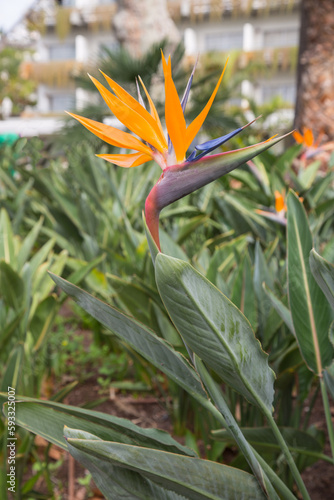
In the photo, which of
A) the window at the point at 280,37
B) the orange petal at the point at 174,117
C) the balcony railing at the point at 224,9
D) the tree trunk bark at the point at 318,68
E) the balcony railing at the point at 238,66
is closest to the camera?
the orange petal at the point at 174,117

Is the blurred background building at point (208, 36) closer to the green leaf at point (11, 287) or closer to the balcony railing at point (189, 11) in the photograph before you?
the balcony railing at point (189, 11)

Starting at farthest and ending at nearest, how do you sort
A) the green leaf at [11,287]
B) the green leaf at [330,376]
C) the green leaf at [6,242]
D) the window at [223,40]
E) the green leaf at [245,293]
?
the window at [223,40] → the green leaf at [6,242] → the green leaf at [11,287] → the green leaf at [245,293] → the green leaf at [330,376]

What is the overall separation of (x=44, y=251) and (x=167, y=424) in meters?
0.56

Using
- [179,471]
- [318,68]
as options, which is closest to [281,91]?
[318,68]

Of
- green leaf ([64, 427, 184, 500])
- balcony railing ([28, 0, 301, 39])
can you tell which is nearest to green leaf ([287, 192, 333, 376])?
green leaf ([64, 427, 184, 500])

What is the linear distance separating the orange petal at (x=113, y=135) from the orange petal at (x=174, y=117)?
3 cm

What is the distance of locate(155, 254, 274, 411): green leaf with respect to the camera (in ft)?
1.44

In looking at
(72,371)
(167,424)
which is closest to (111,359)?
(72,371)

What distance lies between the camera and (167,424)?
129 cm

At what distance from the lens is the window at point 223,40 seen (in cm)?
2084

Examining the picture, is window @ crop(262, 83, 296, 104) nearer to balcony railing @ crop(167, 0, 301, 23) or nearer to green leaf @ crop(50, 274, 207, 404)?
balcony railing @ crop(167, 0, 301, 23)

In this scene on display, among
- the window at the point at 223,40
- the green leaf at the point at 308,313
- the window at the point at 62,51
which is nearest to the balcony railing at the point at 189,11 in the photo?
the window at the point at 223,40

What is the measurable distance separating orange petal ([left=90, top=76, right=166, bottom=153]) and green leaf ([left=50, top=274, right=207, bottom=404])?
0.57 ft

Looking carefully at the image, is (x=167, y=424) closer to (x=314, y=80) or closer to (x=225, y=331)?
(x=225, y=331)
